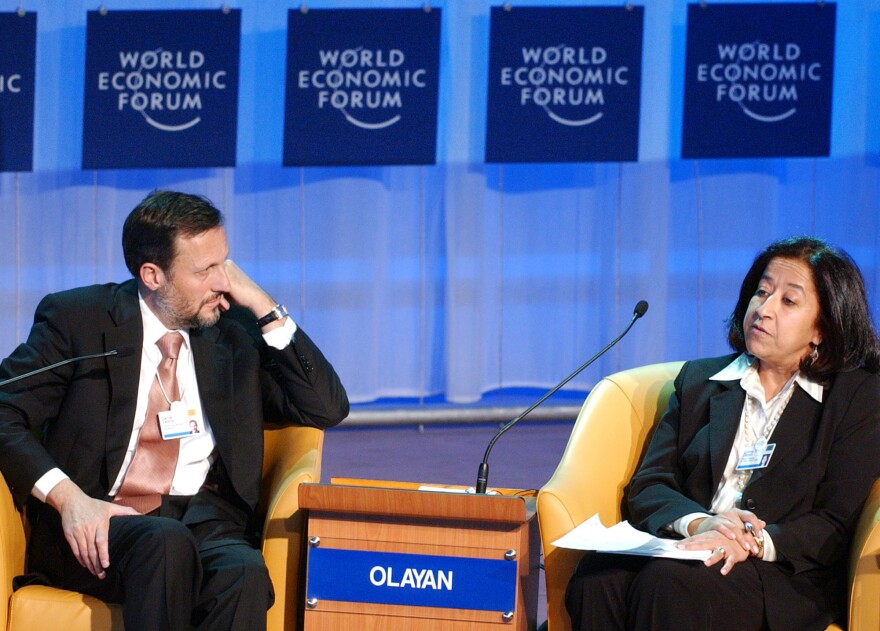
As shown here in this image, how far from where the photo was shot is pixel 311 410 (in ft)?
11.2

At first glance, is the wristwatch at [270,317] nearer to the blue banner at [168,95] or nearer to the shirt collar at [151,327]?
the shirt collar at [151,327]

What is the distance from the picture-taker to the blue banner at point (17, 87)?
7.00 m

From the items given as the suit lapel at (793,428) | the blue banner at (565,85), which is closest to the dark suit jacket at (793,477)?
the suit lapel at (793,428)

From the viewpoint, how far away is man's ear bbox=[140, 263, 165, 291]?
3.32 metres

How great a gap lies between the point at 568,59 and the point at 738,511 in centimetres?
456

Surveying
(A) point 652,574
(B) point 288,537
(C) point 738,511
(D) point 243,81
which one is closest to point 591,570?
(A) point 652,574

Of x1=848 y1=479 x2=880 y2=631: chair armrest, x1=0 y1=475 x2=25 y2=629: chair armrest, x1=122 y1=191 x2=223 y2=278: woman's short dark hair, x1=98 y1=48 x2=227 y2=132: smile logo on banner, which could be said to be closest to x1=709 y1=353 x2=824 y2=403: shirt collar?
x1=848 y1=479 x2=880 y2=631: chair armrest

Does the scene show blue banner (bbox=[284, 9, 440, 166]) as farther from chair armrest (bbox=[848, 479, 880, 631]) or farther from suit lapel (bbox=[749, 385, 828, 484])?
chair armrest (bbox=[848, 479, 880, 631])

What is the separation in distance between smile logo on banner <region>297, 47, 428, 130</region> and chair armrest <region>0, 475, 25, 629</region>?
423 cm

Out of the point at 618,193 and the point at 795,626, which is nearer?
the point at 795,626

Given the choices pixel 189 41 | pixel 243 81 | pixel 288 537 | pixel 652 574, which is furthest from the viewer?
pixel 243 81

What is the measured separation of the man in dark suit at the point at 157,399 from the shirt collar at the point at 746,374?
108cm

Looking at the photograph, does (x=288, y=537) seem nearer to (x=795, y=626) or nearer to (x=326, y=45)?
(x=795, y=626)

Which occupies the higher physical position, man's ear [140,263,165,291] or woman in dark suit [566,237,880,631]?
man's ear [140,263,165,291]
